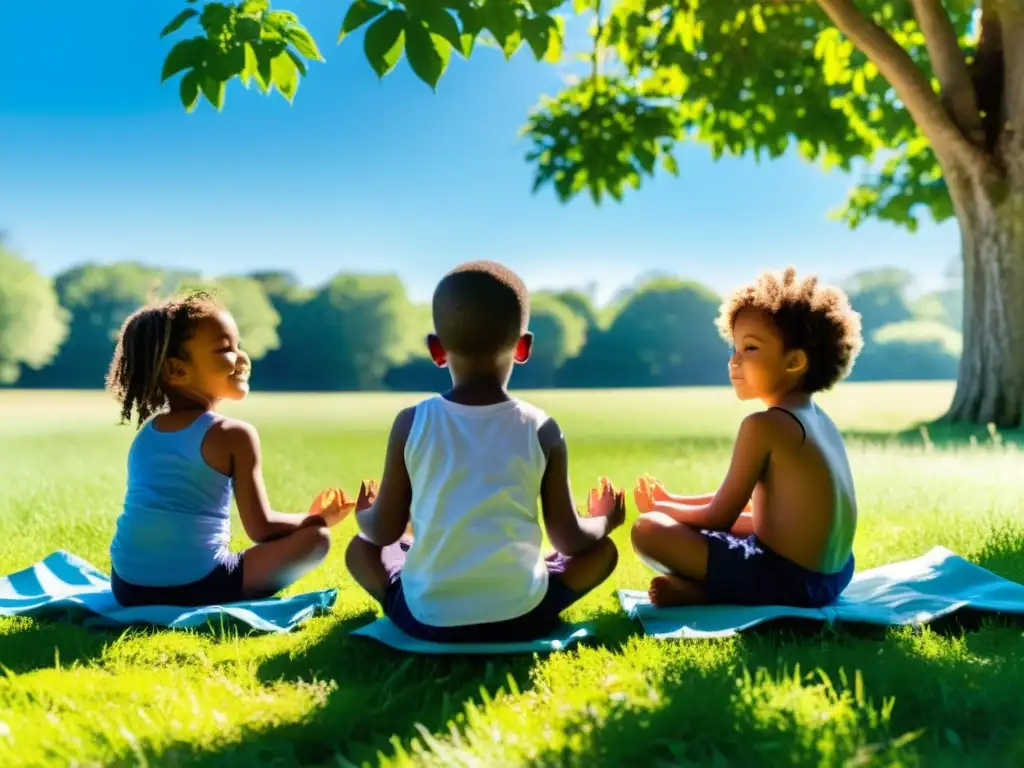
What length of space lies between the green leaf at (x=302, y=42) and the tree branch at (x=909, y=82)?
19.1 feet

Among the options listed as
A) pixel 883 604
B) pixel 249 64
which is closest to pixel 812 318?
pixel 883 604

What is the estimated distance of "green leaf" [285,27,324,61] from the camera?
13.6 ft

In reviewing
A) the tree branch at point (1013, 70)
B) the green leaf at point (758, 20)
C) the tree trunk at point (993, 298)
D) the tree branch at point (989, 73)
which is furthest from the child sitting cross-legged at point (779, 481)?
the tree branch at point (989, 73)

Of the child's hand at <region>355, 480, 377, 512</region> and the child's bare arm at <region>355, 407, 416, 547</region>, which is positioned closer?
the child's bare arm at <region>355, 407, 416, 547</region>

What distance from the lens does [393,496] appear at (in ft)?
9.32

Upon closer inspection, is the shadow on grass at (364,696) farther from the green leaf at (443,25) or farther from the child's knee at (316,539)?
the green leaf at (443,25)

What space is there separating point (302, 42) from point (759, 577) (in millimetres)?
3094

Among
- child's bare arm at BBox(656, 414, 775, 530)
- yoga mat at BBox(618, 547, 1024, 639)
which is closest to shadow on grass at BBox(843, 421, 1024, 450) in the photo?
yoga mat at BBox(618, 547, 1024, 639)

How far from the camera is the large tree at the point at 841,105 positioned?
920 cm

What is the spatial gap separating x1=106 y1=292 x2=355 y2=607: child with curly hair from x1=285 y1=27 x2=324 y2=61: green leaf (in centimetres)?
136

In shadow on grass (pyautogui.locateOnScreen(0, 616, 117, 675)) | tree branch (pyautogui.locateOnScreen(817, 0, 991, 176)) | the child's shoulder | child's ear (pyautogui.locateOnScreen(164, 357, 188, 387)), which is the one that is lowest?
shadow on grass (pyautogui.locateOnScreen(0, 616, 117, 675))

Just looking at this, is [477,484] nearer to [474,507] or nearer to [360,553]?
[474,507]

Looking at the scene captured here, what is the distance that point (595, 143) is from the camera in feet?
35.1

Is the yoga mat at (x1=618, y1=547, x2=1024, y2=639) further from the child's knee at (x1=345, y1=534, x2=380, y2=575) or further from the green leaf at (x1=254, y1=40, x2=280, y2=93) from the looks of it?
the green leaf at (x1=254, y1=40, x2=280, y2=93)
